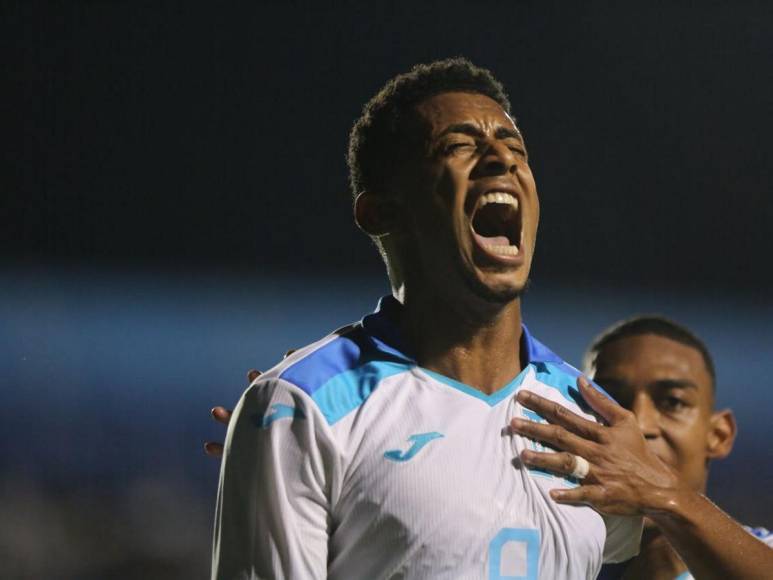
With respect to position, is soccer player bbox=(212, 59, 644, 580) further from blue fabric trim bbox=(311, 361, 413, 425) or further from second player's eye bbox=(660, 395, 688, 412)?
second player's eye bbox=(660, 395, 688, 412)

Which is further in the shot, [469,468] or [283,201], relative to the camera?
[283,201]

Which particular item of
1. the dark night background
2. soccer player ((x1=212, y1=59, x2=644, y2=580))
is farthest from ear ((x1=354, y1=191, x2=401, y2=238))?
the dark night background

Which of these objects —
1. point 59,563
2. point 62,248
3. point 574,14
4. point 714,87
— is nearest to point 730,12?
point 714,87

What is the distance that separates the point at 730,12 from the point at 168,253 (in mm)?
1992

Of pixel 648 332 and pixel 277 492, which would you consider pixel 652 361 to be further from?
pixel 277 492

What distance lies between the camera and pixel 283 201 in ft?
10.6

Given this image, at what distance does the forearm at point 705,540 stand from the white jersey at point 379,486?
0.15 m

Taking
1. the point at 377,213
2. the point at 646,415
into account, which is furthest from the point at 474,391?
the point at 646,415

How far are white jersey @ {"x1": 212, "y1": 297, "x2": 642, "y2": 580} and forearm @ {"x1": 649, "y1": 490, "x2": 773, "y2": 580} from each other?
15 centimetres

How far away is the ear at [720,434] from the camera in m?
2.31

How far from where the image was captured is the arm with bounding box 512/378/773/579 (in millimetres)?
1408

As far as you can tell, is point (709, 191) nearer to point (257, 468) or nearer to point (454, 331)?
point (454, 331)

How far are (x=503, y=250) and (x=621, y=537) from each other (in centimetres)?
47

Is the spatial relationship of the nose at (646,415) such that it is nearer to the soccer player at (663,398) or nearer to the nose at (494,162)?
the soccer player at (663,398)
